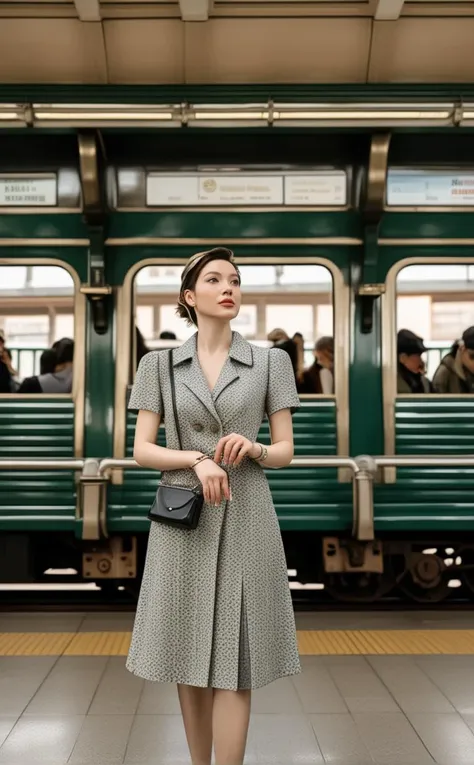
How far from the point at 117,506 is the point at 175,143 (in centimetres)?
240

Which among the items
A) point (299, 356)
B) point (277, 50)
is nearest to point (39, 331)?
point (299, 356)

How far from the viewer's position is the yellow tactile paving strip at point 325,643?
4.48m

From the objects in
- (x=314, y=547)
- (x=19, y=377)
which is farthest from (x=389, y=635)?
(x=19, y=377)

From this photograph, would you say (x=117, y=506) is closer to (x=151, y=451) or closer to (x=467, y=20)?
(x=151, y=451)

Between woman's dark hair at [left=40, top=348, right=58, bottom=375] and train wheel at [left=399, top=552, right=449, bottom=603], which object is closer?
woman's dark hair at [left=40, top=348, right=58, bottom=375]

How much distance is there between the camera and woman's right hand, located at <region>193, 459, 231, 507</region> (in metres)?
2.21

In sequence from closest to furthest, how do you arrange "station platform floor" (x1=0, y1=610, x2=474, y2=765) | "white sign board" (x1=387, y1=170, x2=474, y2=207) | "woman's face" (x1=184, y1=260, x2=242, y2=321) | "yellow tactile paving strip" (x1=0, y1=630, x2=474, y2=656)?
"woman's face" (x1=184, y1=260, x2=242, y2=321) → "station platform floor" (x1=0, y1=610, x2=474, y2=765) → "yellow tactile paving strip" (x1=0, y1=630, x2=474, y2=656) → "white sign board" (x1=387, y1=170, x2=474, y2=207)

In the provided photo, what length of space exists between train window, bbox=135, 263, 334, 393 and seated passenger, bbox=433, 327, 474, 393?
2.42 ft

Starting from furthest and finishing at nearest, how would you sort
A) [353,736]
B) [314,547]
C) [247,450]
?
[314,547], [353,736], [247,450]

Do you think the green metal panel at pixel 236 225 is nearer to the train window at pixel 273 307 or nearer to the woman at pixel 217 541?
the train window at pixel 273 307

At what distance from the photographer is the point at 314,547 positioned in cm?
567

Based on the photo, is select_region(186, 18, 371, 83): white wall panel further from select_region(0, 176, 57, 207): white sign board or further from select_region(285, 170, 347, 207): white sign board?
select_region(0, 176, 57, 207): white sign board

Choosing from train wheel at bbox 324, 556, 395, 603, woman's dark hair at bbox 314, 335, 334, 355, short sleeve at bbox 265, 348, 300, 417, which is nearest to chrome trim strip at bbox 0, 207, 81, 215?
woman's dark hair at bbox 314, 335, 334, 355

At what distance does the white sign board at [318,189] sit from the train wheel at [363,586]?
8.01 feet
